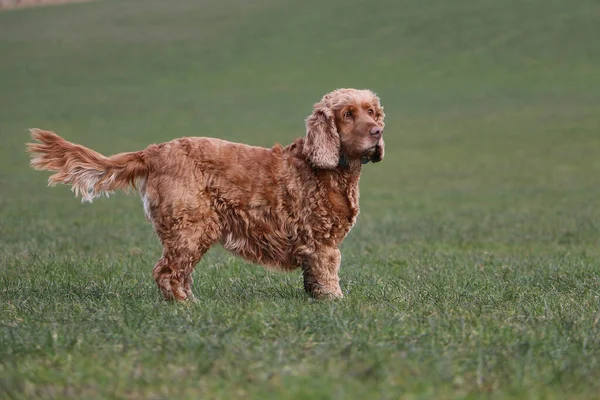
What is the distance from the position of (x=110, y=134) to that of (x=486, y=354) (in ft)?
98.5

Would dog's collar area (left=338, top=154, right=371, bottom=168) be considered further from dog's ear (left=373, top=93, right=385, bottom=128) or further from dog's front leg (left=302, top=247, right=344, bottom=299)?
dog's front leg (left=302, top=247, right=344, bottom=299)

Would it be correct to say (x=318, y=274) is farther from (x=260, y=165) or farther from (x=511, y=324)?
(x=511, y=324)

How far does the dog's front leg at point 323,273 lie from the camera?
7.27 meters

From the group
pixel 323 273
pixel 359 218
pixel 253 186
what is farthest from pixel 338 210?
pixel 359 218

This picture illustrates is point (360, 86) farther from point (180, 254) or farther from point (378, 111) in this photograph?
point (180, 254)

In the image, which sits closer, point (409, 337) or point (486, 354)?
point (486, 354)

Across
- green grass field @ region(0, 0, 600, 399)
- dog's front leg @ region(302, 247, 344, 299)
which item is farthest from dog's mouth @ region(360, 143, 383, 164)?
green grass field @ region(0, 0, 600, 399)

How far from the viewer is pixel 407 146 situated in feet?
104

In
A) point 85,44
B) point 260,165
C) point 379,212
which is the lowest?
point 379,212

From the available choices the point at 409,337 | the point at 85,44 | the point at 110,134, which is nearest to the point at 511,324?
the point at 409,337

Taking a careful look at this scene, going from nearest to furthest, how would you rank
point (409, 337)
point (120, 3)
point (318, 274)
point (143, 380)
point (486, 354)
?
1. point (143, 380)
2. point (486, 354)
3. point (409, 337)
4. point (318, 274)
5. point (120, 3)

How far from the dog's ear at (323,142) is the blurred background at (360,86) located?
5.27 metres

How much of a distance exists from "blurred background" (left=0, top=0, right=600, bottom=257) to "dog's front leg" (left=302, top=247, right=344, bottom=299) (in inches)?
200

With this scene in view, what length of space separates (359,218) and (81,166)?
10.4 m
